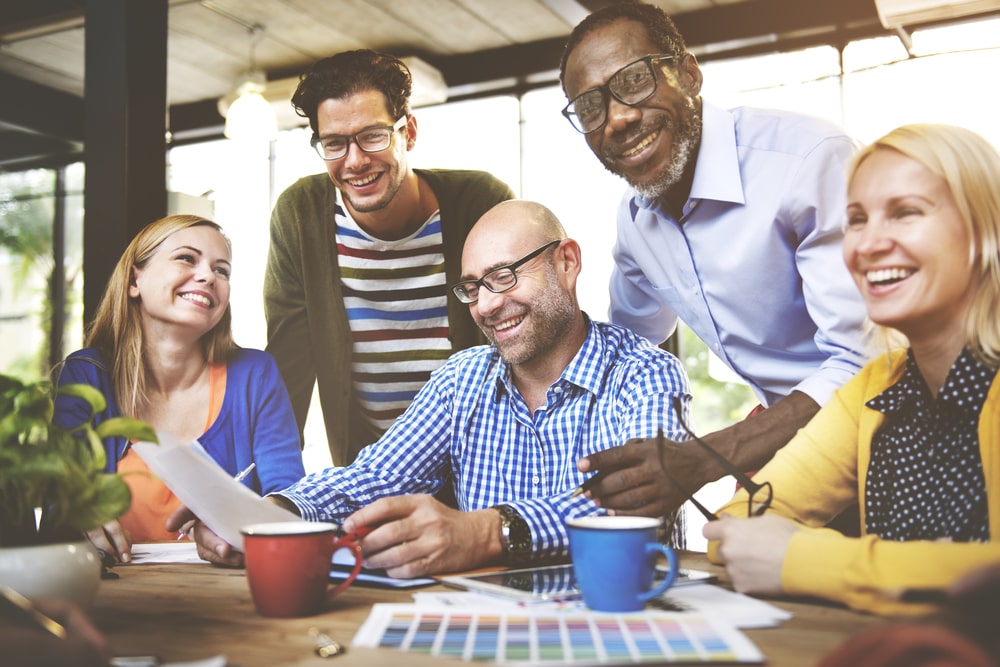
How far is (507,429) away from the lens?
5.89 ft

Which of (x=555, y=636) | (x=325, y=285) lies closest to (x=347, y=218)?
(x=325, y=285)

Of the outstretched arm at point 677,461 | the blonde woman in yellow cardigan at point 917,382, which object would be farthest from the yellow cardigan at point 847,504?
the outstretched arm at point 677,461

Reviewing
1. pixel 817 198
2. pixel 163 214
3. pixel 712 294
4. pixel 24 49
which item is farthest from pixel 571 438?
pixel 24 49

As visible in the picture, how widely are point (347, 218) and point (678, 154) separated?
106cm

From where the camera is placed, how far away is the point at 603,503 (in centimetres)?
141

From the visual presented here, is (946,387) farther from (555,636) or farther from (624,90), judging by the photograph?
(624,90)

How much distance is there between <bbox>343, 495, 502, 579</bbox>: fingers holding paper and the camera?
4.02ft

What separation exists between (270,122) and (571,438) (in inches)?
127

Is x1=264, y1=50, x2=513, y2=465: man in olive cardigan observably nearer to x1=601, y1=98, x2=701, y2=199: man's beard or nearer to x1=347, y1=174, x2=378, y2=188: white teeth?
x1=347, y1=174, x2=378, y2=188: white teeth

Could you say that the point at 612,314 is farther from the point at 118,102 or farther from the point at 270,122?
the point at 270,122

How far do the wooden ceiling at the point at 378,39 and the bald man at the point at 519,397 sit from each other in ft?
8.75

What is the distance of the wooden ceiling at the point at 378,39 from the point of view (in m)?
4.60

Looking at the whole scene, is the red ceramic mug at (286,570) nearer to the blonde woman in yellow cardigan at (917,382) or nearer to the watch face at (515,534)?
the watch face at (515,534)

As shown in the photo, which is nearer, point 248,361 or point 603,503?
point 603,503
